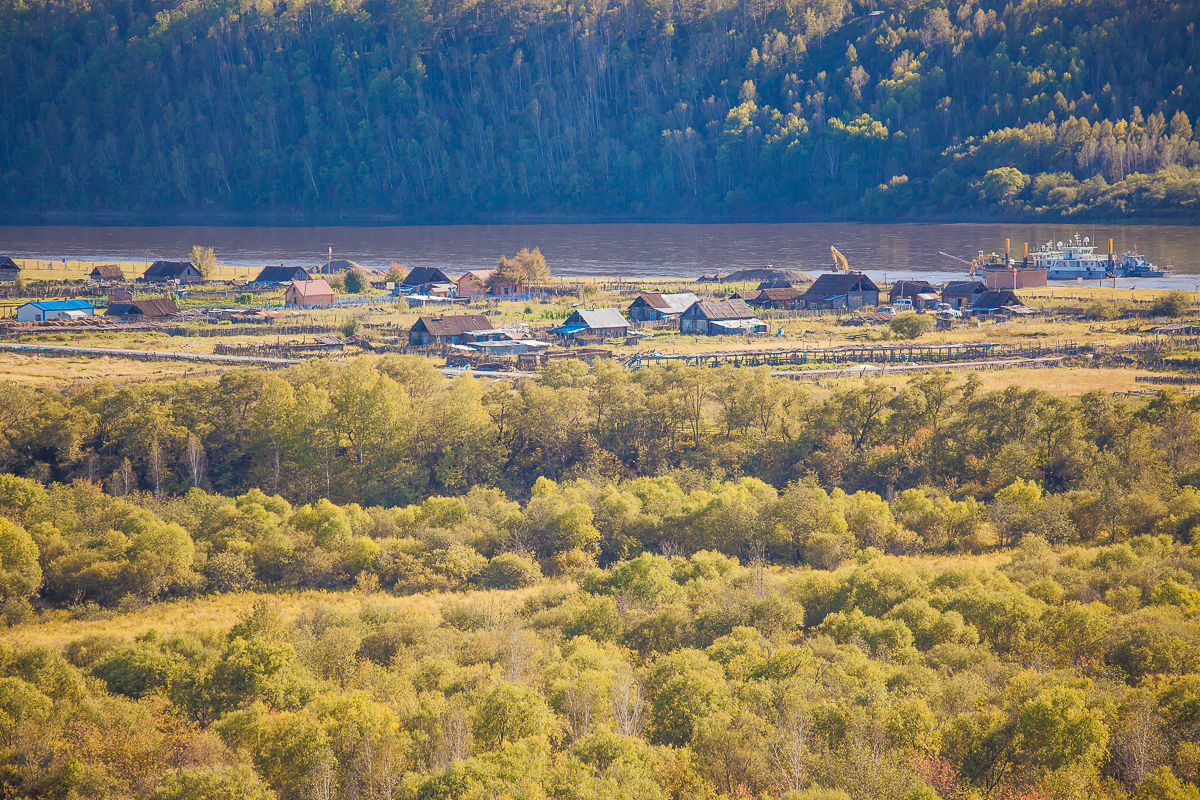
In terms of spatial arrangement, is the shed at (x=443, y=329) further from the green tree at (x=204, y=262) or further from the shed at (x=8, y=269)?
the shed at (x=8, y=269)

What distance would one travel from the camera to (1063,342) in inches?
1916

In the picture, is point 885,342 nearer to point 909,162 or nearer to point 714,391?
point 714,391

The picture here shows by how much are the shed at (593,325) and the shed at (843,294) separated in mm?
13957

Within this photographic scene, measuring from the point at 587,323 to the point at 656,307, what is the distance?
6977mm

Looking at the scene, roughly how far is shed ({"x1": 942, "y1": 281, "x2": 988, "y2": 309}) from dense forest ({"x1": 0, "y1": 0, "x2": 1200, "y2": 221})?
168ft

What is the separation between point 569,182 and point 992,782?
134407 millimetres

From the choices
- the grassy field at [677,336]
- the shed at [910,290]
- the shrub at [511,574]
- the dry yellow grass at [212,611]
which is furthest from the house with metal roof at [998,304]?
the dry yellow grass at [212,611]

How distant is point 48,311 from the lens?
5856 centimetres

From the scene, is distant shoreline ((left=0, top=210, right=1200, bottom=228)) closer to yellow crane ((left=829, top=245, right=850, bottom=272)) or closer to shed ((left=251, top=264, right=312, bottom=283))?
yellow crane ((left=829, top=245, right=850, bottom=272))

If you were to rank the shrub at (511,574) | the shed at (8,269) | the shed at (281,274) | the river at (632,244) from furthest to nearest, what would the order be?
1. the river at (632,244)
2. the shed at (8,269)
3. the shed at (281,274)
4. the shrub at (511,574)

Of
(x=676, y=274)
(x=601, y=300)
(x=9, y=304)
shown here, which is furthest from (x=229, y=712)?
(x=676, y=274)

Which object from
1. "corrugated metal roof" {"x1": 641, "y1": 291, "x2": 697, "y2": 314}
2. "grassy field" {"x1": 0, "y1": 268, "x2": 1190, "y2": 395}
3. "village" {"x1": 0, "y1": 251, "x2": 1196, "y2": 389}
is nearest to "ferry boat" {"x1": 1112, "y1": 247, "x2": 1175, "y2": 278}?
"grassy field" {"x1": 0, "y1": 268, "x2": 1190, "y2": 395}

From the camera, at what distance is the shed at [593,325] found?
174 feet

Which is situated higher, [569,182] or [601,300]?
[569,182]
